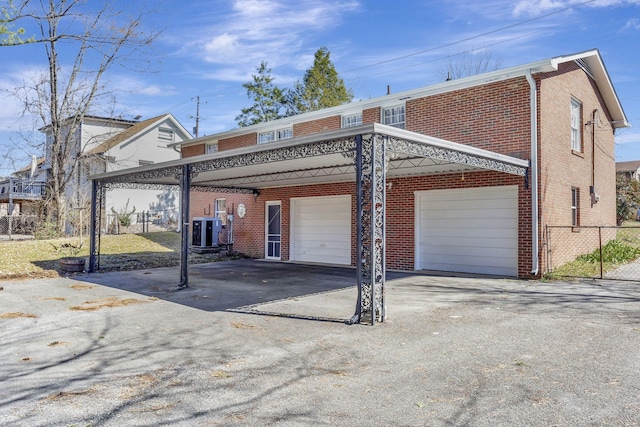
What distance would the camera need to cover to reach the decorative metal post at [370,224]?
6586 mm

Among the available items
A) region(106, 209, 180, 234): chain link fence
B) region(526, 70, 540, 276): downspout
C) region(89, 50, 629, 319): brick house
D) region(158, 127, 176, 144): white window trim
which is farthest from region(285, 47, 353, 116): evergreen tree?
region(526, 70, 540, 276): downspout

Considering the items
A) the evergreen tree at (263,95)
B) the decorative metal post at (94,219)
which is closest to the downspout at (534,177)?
the decorative metal post at (94,219)

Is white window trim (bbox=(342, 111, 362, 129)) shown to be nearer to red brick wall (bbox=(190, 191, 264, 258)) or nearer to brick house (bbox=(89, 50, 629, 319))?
brick house (bbox=(89, 50, 629, 319))

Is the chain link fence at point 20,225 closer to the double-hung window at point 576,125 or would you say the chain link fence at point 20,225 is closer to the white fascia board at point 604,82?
the double-hung window at point 576,125

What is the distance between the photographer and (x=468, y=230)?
12.1 meters

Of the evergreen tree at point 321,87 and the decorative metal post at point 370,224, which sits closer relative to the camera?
the decorative metal post at point 370,224

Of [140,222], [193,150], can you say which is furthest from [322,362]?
[140,222]

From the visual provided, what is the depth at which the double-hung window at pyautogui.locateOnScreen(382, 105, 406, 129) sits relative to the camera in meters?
13.6

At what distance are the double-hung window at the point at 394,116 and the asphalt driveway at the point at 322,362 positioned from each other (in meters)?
A: 6.45

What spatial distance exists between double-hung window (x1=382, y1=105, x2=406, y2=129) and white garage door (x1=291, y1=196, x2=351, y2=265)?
2856mm

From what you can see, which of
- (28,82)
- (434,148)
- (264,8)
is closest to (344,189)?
(264,8)

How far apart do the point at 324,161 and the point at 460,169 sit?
393 centimetres

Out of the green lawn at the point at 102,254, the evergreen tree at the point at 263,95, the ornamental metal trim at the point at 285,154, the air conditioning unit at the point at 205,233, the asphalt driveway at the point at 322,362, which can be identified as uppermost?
the evergreen tree at the point at 263,95

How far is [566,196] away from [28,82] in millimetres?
22878
